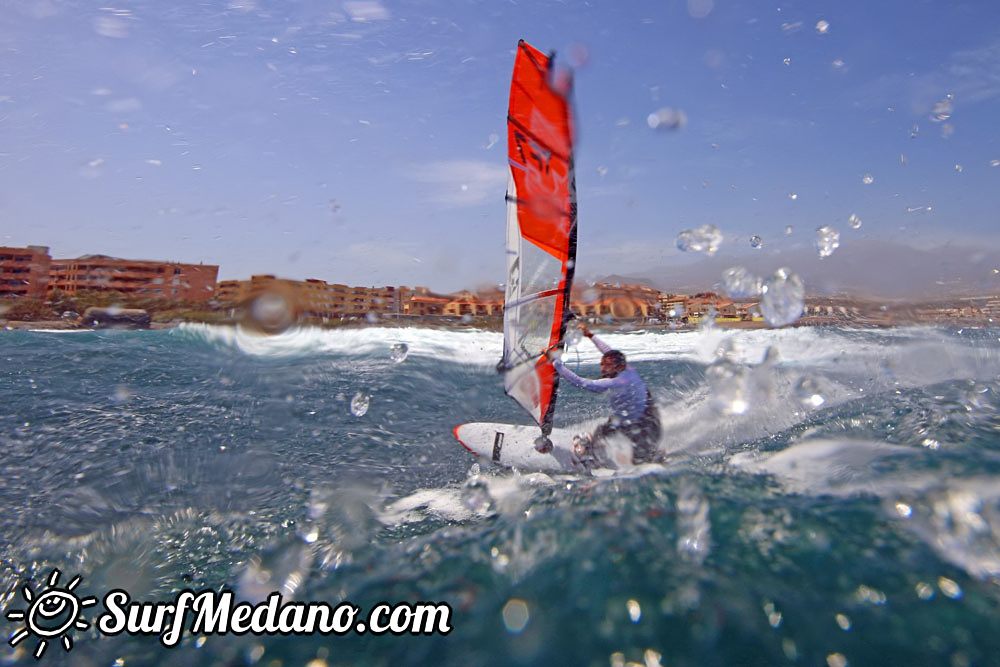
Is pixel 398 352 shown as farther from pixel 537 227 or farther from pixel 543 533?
pixel 543 533

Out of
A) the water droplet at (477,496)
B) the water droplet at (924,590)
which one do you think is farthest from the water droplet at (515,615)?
the water droplet at (924,590)

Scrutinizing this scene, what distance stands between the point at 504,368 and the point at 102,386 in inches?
430

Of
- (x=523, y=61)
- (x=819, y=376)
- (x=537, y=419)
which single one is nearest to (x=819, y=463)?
(x=537, y=419)

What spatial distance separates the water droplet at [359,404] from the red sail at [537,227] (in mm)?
4452

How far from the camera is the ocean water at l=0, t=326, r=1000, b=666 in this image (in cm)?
246

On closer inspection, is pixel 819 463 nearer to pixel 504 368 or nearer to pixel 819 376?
pixel 504 368

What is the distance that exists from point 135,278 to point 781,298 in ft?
136

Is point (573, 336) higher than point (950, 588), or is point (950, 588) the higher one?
point (573, 336)

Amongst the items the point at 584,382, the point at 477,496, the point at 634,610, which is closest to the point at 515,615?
the point at 634,610

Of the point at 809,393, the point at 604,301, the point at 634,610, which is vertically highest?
the point at 604,301

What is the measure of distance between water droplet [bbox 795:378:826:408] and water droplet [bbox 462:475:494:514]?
6.62 metres

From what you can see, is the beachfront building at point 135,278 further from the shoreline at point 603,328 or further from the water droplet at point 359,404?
the water droplet at point 359,404

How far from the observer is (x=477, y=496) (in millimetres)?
5082

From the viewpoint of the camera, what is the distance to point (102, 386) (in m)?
11.6
